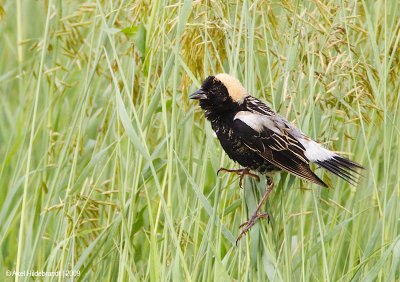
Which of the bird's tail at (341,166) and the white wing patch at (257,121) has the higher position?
the white wing patch at (257,121)

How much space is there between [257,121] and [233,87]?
0.19 meters

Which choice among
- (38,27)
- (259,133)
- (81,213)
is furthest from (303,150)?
(38,27)

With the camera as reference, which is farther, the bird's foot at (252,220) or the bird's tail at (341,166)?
the bird's tail at (341,166)

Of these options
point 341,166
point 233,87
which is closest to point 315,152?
point 341,166

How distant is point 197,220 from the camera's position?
8.50 ft

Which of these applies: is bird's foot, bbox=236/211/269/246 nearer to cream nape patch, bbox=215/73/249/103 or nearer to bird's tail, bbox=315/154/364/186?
bird's tail, bbox=315/154/364/186

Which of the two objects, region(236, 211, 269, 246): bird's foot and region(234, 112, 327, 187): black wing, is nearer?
region(236, 211, 269, 246): bird's foot

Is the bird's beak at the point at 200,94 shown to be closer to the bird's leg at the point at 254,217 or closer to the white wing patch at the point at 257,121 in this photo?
the white wing patch at the point at 257,121

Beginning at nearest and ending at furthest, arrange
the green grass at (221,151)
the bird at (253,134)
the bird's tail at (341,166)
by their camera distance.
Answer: the green grass at (221,151)
the bird's tail at (341,166)
the bird at (253,134)

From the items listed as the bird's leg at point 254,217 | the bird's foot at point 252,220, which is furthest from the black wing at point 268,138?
the bird's foot at point 252,220

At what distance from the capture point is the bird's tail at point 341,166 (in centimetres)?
280

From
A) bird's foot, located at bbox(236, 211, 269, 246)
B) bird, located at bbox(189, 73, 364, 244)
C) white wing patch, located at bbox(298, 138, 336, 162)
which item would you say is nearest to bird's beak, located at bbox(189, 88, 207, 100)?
bird, located at bbox(189, 73, 364, 244)

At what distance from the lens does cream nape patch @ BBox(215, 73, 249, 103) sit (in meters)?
2.86

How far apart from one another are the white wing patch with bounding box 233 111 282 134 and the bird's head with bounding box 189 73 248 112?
5 cm
